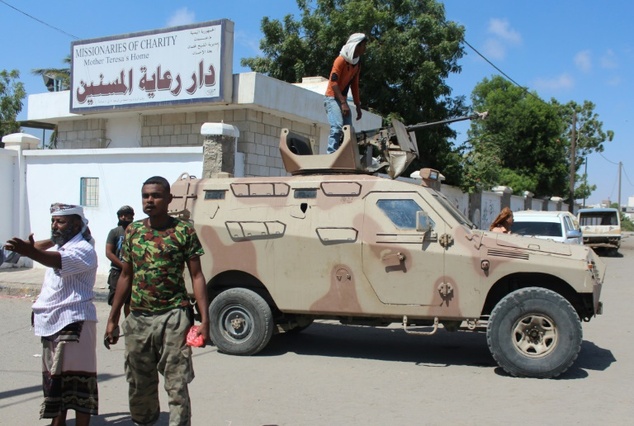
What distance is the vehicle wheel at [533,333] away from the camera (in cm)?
616

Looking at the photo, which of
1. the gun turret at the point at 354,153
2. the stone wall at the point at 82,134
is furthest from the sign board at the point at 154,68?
the gun turret at the point at 354,153

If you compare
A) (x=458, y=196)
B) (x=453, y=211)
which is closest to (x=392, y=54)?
(x=458, y=196)

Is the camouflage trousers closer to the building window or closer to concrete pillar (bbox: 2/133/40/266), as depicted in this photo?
the building window

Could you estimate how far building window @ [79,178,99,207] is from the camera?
12.7 meters

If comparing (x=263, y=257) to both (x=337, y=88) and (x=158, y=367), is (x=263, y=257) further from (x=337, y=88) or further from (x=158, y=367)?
(x=158, y=367)

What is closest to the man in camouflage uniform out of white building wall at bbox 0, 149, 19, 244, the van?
white building wall at bbox 0, 149, 19, 244

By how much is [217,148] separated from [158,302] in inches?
294

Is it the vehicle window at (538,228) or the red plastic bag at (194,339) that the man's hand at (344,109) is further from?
the vehicle window at (538,228)

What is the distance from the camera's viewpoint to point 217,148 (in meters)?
11.2

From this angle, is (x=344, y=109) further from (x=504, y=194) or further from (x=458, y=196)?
(x=504, y=194)

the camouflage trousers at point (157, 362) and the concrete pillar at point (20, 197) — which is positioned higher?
the concrete pillar at point (20, 197)

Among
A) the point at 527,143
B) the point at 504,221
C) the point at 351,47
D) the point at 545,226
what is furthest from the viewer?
the point at 527,143

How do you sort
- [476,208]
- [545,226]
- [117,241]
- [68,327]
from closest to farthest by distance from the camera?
[68,327] < [117,241] < [545,226] < [476,208]

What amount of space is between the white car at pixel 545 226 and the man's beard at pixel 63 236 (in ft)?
39.1
